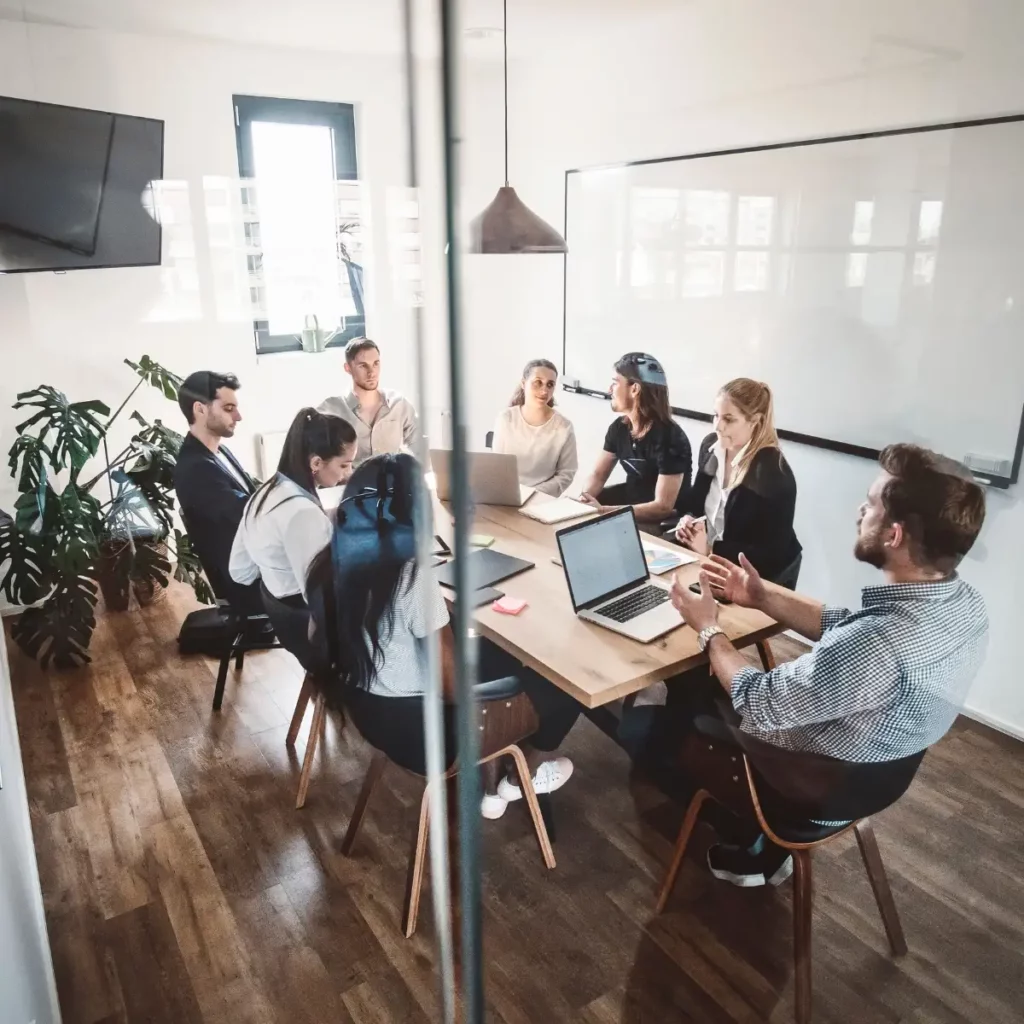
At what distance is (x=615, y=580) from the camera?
6.04 feet

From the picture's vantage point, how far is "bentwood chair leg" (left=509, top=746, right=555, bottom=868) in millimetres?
1834

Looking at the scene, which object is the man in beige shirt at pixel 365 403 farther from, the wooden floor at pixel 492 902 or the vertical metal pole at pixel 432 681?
the wooden floor at pixel 492 902

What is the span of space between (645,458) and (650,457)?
0.02 metres

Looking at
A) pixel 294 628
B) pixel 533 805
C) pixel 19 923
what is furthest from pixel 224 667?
pixel 19 923

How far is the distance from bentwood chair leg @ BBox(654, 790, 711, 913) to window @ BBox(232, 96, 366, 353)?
193 cm

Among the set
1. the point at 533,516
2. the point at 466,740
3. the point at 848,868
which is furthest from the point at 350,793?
the point at 466,740

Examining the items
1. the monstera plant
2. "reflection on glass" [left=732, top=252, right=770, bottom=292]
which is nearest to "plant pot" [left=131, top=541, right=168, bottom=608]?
the monstera plant

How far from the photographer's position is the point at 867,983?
1.55 meters

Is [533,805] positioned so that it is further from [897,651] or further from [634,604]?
[897,651]

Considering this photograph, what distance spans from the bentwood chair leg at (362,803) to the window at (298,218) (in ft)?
5.10

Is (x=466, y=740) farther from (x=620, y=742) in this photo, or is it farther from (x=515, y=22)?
(x=515, y=22)

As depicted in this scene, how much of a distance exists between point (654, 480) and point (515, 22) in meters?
1.60

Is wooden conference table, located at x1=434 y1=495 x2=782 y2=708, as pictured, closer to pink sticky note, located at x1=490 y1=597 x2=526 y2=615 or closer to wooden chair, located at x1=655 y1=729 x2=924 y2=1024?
pink sticky note, located at x1=490 y1=597 x2=526 y2=615

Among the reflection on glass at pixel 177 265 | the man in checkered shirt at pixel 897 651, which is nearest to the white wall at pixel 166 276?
the reflection on glass at pixel 177 265
